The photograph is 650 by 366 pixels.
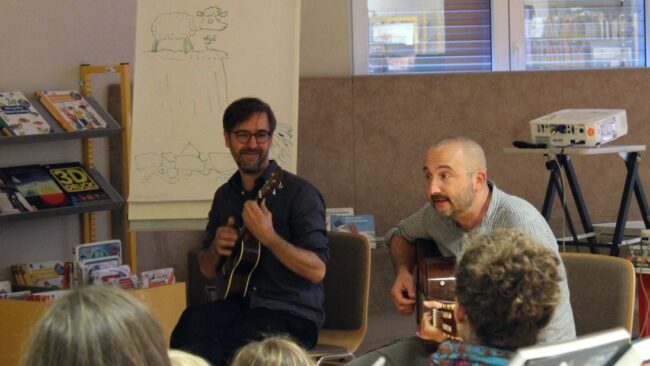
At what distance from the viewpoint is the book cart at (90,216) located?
164 inches

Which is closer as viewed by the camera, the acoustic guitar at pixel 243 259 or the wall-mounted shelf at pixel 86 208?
the acoustic guitar at pixel 243 259

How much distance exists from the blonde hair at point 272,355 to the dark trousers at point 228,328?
1.34 metres

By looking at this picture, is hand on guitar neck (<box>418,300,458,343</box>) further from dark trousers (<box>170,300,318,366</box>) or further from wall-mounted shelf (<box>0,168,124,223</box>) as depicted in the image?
wall-mounted shelf (<box>0,168,124,223</box>)

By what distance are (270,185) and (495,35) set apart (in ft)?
10.7

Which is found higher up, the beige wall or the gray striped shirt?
the beige wall

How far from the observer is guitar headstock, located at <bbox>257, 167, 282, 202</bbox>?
3.46 meters

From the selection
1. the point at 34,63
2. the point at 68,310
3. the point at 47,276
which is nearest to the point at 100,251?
the point at 47,276

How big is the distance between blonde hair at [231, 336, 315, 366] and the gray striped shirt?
910 millimetres

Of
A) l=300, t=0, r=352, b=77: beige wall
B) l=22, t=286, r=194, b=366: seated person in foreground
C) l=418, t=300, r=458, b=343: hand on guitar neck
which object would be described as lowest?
l=418, t=300, r=458, b=343: hand on guitar neck

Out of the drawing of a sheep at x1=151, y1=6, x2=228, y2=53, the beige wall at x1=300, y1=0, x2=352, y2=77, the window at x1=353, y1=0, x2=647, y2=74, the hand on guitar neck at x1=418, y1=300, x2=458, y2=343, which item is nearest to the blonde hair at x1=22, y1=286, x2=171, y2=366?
the hand on guitar neck at x1=418, y1=300, x2=458, y2=343

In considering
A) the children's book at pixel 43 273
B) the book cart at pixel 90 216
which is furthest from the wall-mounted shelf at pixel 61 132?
the children's book at pixel 43 273

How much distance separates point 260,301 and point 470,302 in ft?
4.58

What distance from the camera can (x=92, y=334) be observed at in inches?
55.8

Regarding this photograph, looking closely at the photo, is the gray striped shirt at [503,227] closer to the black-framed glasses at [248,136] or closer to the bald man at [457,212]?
the bald man at [457,212]
